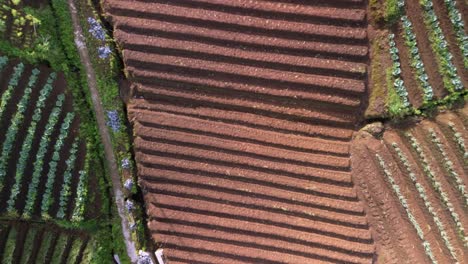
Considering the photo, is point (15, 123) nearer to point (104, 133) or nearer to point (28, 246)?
point (104, 133)

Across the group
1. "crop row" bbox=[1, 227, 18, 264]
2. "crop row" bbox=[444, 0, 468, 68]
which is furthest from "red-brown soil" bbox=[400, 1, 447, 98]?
"crop row" bbox=[1, 227, 18, 264]

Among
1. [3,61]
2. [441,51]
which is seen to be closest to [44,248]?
[3,61]

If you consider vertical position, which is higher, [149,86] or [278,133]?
[149,86]

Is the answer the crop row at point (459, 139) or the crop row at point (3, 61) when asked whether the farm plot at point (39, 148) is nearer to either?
the crop row at point (3, 61)

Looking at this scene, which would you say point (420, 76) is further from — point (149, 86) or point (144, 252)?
point (144, 252)

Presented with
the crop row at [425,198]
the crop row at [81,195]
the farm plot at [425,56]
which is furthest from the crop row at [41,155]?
the crop row at [425,198]

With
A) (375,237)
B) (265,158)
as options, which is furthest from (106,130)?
(375,237)

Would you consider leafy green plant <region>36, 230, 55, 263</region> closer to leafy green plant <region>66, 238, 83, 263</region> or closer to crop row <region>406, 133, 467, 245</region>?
leafy green plant <region>66, 238, 83, 263</region>
